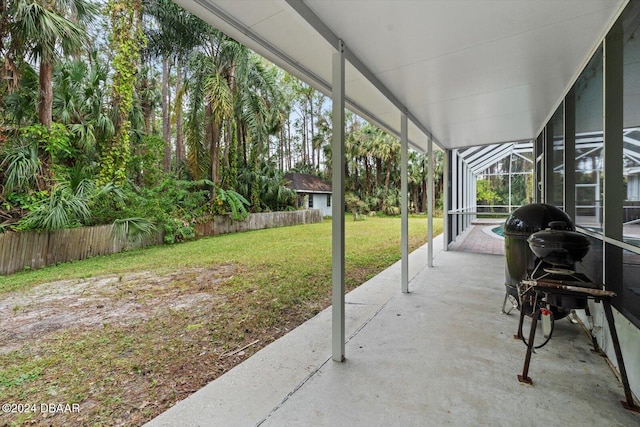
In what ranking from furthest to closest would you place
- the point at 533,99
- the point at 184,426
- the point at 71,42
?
the point at 71,42
the point at 533,99
the point at 184,426

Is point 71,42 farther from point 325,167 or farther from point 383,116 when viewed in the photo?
point 325,167

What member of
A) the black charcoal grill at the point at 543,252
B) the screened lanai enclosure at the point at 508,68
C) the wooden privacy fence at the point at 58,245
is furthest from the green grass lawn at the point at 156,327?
the black charcoal grill at the point at 543,252

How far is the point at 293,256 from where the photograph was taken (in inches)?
320

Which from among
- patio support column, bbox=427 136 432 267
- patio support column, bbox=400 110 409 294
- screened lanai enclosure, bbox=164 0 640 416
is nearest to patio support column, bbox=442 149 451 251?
patio support column, bbox=427 136 432 267

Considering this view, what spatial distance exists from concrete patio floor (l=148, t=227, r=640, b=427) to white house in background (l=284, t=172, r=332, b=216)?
53.7 feet

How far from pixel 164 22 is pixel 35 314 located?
11298 millimetres

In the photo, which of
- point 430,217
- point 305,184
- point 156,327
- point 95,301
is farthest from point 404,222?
point 305,184

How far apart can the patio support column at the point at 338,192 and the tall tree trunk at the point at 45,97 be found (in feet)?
26.2

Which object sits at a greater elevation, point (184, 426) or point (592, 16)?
point (592, 16)

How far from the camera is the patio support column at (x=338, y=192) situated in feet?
8.19

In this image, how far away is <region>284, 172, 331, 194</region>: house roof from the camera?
806 inches

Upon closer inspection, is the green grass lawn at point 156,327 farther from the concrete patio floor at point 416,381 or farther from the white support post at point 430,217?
the white support post at point 430,217

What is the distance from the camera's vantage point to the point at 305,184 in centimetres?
2158

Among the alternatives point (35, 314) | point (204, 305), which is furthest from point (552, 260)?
point (35, 314)
